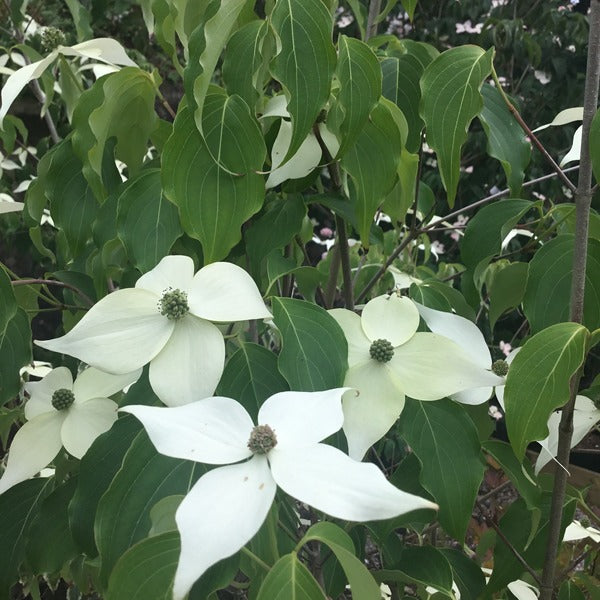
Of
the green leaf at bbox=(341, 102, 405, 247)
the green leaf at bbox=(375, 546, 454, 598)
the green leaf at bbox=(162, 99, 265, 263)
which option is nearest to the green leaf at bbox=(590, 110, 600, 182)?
the green leaf at bbox=(341, 102, 405, 247)

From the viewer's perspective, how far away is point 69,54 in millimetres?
622

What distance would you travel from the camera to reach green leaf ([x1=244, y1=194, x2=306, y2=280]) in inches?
22.3

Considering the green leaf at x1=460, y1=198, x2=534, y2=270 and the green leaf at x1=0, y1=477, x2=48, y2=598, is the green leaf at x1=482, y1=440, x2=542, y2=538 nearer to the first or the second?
the green leaf at x1=460, y1=198, x2=534, y2=270

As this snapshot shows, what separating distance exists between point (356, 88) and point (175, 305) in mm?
190

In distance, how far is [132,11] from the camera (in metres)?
2.52

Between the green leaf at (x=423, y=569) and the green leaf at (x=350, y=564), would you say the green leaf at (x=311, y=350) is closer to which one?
the green leaf at (x=350, y=564)

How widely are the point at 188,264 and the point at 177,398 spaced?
102 mm

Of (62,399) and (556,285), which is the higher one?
(556,285)

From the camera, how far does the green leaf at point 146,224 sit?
1.84ft

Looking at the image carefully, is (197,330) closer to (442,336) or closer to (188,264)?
(188,264)

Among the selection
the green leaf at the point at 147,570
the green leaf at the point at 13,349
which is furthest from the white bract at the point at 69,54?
the green leaf at the point at 147,570

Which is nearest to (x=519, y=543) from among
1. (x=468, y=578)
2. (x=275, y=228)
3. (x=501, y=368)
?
(x=468, y=578)

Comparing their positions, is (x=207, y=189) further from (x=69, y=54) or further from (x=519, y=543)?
(x=519, y=543)

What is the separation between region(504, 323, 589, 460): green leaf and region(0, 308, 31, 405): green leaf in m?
0.41
